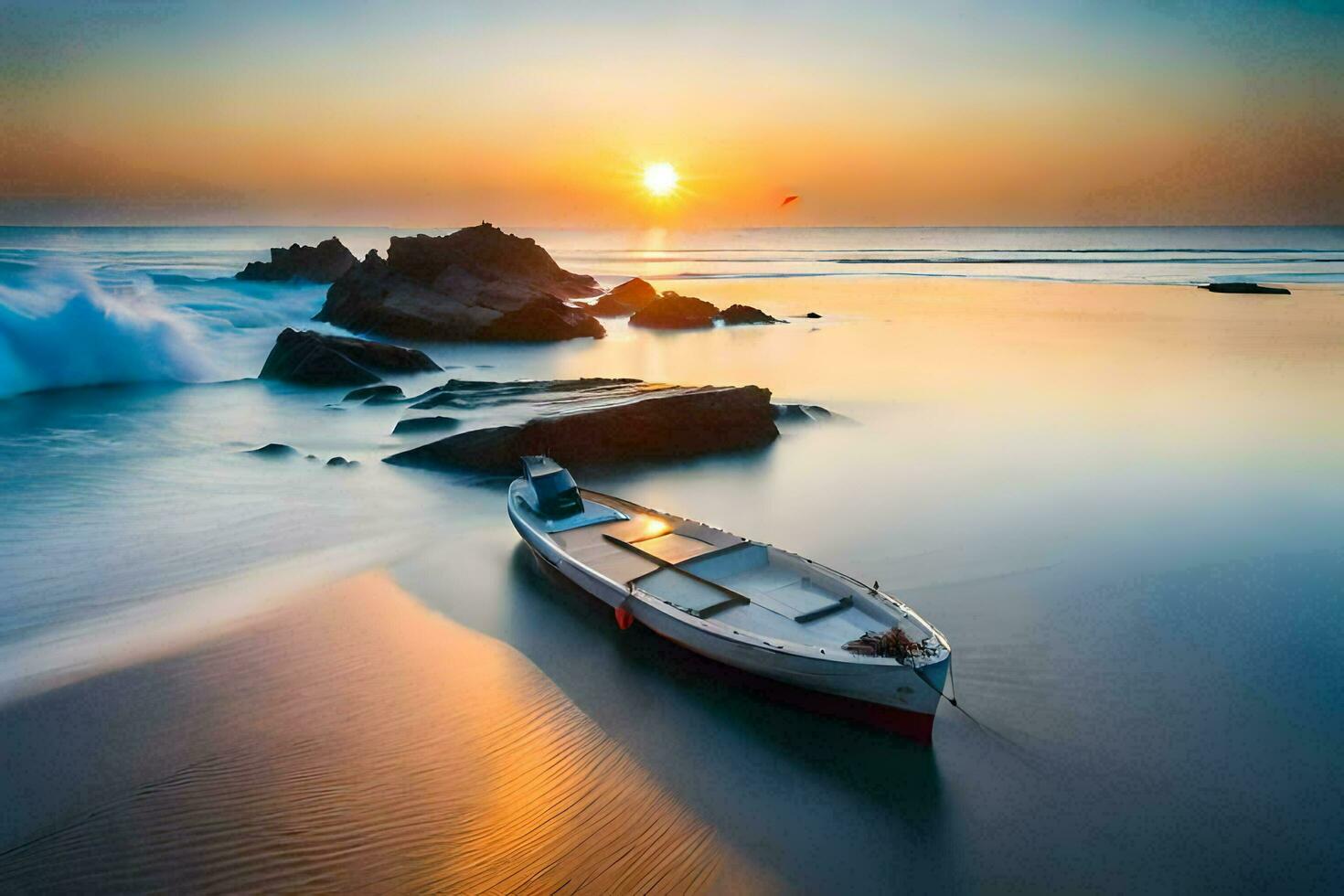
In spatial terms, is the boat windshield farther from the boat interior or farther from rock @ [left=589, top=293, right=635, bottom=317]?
rock @ [left=589, top=293, right=635, bottom=317]

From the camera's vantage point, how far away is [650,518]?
14.6m

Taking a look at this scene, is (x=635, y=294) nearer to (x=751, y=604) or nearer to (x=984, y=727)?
(x=751, y=604)

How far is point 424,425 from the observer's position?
24.0 metres

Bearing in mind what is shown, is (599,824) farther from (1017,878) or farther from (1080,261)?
(1080,261)

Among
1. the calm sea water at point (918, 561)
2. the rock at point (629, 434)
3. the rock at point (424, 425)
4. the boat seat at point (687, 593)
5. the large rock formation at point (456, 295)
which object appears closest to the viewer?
the calm sea water at point (918, 561)

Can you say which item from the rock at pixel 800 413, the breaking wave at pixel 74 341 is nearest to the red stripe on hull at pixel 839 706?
the rock at pixel 800 413

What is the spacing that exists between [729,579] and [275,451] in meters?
16.5

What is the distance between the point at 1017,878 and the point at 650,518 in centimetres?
863

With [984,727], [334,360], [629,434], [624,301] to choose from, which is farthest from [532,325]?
[984,727]

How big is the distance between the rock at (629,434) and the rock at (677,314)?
28765 millimetres

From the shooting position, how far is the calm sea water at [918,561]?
26.5 ft

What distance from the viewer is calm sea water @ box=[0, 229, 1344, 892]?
8.09 meters

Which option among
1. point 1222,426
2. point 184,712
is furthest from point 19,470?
point 1222,426

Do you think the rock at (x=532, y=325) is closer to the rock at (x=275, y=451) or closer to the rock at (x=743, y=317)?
the rock at (x=743, y=317)
